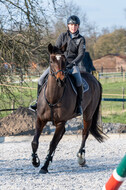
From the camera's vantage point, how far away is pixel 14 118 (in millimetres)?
9992

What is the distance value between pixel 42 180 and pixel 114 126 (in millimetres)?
5339

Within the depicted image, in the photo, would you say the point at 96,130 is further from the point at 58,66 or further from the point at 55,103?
the point at 58,66

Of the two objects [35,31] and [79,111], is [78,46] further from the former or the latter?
[35,31]

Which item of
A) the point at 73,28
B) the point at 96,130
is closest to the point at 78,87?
the point at 73,28

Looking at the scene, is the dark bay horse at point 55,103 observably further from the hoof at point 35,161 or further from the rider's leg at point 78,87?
the rider's leg at point 78,87

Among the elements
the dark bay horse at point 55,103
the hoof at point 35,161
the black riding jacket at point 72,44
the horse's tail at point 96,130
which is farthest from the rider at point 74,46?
the horse's tail at point 96,130

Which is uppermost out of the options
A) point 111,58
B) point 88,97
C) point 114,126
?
point 88,97

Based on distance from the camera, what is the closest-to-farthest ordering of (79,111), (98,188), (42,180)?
(98,188)
(42,180)
(79,111)

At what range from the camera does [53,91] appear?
225 inches

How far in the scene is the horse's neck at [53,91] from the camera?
563 cm

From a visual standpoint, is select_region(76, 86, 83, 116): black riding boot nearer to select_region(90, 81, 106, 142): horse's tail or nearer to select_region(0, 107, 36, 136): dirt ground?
select_region(90, 81, 106, 142): horse's tail

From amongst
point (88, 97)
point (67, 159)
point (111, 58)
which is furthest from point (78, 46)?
point (111, 58)

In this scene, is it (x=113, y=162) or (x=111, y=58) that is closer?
(x=113, y=162)

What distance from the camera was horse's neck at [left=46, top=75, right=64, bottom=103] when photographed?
5629 millimetres
